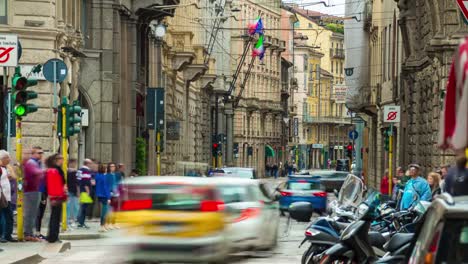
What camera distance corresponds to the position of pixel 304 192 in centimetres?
4372

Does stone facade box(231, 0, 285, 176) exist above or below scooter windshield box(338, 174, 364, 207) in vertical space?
above

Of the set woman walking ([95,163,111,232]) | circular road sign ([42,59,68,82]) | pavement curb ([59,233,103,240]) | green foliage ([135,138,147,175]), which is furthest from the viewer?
green foliage ([135,138,147,175])

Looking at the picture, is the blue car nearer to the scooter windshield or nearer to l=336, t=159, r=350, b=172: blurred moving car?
the scooter windshield

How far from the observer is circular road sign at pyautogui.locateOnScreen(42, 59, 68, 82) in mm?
28875

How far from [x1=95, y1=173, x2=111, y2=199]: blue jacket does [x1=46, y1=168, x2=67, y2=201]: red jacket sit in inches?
293

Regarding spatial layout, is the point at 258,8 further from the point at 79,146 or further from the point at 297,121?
the point at 79,146

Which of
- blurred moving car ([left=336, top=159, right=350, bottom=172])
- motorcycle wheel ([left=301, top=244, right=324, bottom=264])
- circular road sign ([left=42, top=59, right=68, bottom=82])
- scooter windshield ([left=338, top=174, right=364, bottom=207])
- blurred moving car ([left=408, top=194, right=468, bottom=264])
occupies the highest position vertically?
circular road sign ([left=42, top=59, right=68, bottom=82])

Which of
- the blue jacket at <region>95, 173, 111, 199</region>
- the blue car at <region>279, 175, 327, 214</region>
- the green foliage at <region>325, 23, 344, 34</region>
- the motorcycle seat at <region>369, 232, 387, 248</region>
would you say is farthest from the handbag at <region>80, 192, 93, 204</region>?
the green foliage at <region>325, 23, 344, 34</region>

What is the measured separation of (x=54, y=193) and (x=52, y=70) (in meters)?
4.40

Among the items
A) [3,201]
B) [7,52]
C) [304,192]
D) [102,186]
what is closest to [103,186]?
[102,186]

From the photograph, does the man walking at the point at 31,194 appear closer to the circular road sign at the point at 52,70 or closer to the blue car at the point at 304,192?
the circular road sign at the point at 52,70

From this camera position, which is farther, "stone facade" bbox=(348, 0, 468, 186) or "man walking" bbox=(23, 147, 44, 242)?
"stone facade" bbox=(348, 0, 468, 186)

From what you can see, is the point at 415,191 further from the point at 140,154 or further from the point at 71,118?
the point at 140,154

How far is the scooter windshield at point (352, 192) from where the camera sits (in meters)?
19.1
